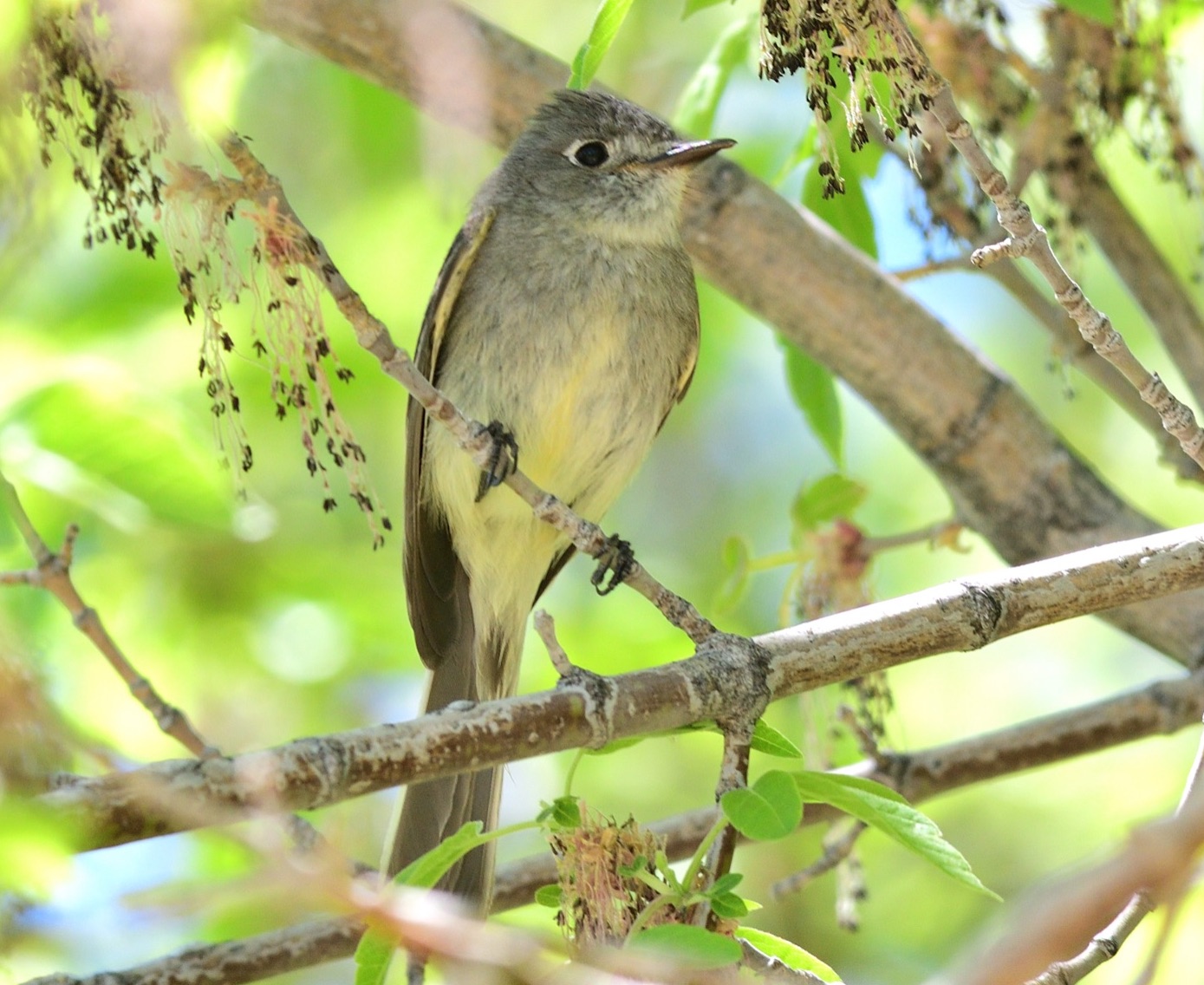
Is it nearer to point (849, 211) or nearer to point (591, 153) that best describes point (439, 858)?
point (849, 211)

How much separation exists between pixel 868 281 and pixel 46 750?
9.44ft

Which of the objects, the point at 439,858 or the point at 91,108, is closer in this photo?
the point at 439,858

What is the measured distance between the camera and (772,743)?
2434mm

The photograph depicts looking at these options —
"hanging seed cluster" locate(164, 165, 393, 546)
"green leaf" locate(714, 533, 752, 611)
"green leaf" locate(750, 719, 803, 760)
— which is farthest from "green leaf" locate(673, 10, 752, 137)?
"green leaf" locate(750, 719, 803, 760)

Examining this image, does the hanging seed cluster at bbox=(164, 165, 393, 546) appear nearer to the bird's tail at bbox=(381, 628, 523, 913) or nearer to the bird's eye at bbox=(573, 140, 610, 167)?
the bird's tail at bbox=(381, 628, 523, 913)

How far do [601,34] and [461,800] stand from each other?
6.99 ft

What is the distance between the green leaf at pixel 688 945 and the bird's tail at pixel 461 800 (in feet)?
3.06

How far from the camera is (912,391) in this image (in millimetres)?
4012

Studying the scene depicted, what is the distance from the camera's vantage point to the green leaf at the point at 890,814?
6.81 ft

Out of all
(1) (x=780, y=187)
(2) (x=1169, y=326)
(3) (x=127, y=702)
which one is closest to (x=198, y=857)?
(3) (x=127, y=702)

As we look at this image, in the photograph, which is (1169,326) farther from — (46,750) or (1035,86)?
(46,750)

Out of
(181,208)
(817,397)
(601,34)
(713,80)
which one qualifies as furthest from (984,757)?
(181,208)

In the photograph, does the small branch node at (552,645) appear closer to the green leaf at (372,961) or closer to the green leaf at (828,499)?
the green leaf at (372,961)

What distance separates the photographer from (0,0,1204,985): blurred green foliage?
3.65 m
